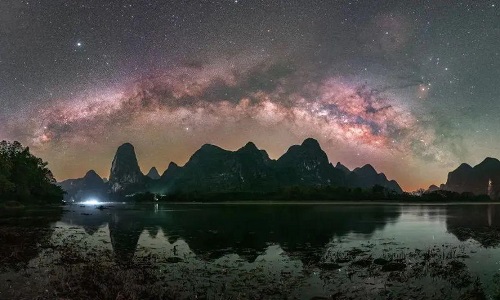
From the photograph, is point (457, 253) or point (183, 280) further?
point (457, 253)

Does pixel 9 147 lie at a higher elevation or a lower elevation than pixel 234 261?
higher

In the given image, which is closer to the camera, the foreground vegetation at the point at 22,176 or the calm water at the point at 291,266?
the calm water at the point at 291,266

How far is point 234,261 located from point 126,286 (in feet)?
30.0

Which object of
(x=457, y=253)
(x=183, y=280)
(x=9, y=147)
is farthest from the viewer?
(x=9, y=147)

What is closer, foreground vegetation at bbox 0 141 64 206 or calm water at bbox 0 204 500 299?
calm water at bbox 0 204 500 299

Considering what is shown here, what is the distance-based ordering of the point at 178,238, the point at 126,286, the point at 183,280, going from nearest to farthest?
the point at 126,286 < the point at 183,280 < the point at 178,238

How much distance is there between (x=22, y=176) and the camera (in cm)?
10662

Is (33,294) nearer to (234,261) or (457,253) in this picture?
(234,261)

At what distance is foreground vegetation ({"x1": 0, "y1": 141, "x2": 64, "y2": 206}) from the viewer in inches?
3853

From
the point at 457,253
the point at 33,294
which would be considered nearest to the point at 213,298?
the point at 33,294

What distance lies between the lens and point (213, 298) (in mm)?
14195

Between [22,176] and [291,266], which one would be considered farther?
[22,176]

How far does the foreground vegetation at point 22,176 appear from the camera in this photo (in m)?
97.9

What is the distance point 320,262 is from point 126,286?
12.5m
